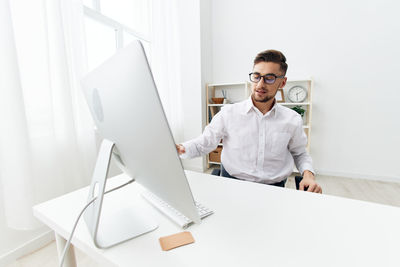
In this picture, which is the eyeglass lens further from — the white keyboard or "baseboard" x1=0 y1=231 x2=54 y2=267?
"baseboard" x1=0 y1=231 x2=54 y2=267

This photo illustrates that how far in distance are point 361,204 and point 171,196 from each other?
0.67 m

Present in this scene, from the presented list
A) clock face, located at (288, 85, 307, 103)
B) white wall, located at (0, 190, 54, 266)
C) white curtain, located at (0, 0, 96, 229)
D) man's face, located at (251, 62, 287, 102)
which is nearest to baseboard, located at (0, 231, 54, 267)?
white wall, located at (0, 190, 54, 266)

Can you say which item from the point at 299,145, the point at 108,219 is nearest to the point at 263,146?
the point at 299,145

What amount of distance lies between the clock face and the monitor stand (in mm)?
2840

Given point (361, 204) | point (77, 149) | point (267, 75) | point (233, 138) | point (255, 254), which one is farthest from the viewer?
point (77, 149)

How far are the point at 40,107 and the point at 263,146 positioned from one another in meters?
1.54

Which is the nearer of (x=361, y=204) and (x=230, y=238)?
(x=230, y=238)

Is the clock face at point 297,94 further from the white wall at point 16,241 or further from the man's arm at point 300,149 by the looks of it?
the white wall at point 16,241

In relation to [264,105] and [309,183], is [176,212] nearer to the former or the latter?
[309,183]

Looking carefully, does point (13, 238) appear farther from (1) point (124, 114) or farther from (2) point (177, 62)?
(2) point (177, 62)

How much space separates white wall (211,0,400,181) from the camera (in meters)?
2.49

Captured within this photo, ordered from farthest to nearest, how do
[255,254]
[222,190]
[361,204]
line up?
[222,190], [361,204], [255,254]

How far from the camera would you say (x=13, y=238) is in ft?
4.18

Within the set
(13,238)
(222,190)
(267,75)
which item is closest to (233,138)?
(267,75)
